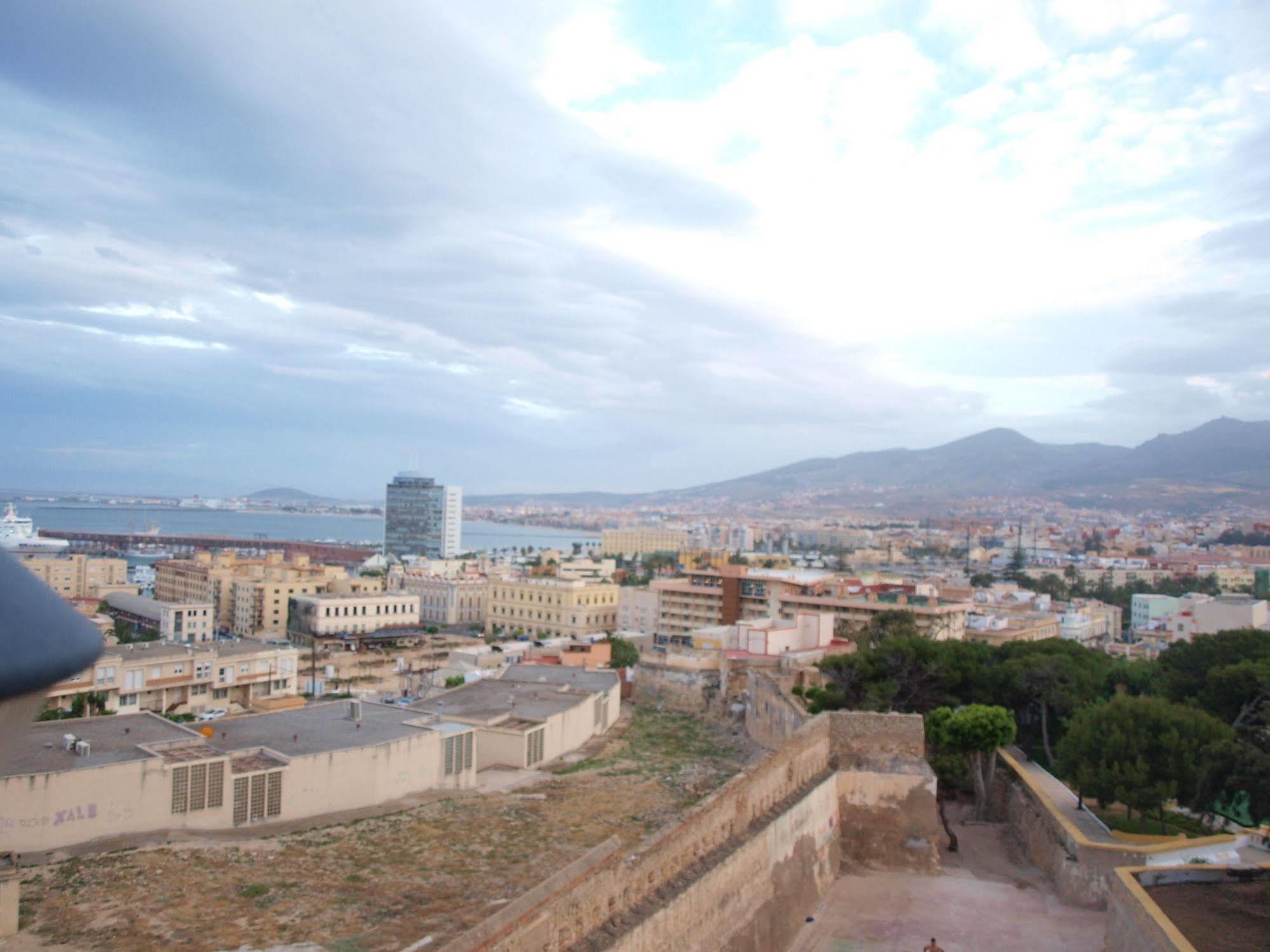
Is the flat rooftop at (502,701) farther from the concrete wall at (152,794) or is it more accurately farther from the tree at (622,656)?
the tree at (622,656)

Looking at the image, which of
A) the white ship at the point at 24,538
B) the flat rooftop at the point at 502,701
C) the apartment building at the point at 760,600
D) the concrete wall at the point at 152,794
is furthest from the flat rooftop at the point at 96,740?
the white ship at the point at 24,538

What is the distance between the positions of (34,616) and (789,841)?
42.4 feet

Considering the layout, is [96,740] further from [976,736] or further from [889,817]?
[976,736]

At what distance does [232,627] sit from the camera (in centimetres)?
4791

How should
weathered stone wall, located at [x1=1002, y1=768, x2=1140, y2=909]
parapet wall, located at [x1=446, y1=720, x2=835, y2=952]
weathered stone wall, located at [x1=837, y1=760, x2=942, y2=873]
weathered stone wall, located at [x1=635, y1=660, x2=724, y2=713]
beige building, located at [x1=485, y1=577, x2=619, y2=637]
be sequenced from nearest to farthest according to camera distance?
parapet wall, located at [x1=446, y1=720, x2=835, y2=952] < weathered stone wall, located at [x1=1002, y1=768, x2=1140, y2=909] < weathered stone wall, located at [x1=837, y1=760, x2=942, y2=873] < weathered stone wall, located at [x1=635, y1=660, x2=724, y2=713] < beige building, located at [x1=485, y1=577, x2=619, y2=637]

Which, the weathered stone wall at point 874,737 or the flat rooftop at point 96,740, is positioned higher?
the flat rooftop at point 96,740

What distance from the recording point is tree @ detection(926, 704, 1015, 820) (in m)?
17.2

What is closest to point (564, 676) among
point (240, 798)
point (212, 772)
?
point (240, 798)

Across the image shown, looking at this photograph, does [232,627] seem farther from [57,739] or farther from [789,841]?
[789,841]

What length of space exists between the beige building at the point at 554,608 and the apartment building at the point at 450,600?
300 centimetres

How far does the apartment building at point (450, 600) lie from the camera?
51688 millimetres

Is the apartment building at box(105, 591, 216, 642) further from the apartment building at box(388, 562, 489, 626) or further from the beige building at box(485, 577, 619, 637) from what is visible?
the beige building at box(485, 577, 619, 637)

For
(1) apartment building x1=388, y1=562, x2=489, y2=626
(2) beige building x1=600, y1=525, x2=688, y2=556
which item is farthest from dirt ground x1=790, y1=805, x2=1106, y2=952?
(2) beige building x1=600, y1=525, x2=688, y2=556

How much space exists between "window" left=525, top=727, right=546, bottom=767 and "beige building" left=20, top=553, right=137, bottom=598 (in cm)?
3877
